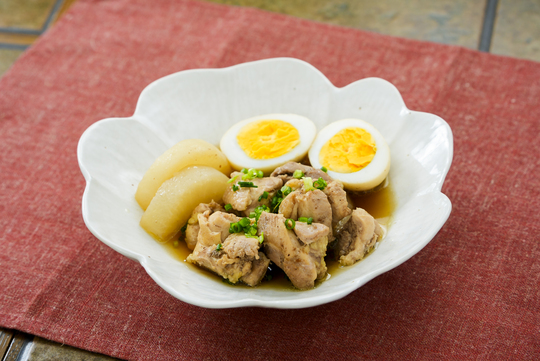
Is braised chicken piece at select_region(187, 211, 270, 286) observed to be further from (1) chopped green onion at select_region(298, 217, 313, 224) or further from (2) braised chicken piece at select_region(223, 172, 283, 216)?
(1) chopped green onion at select_region(298, 217, 313, 224)

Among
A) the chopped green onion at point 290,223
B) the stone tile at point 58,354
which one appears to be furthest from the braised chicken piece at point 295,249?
the stone tile at point 58,354

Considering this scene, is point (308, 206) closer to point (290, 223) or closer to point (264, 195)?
point (290, 223)

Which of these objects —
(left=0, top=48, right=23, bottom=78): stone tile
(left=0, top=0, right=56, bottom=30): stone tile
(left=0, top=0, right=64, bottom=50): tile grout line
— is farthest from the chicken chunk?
(left=0, top=0, right=56, bottom=30): stone tile

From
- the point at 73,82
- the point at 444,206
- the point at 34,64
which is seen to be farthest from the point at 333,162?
the point at 34,64

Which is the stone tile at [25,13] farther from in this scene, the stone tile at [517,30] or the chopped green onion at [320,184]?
the stone tile at [517,30]

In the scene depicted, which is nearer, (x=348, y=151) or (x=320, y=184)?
(x=320, y=184)

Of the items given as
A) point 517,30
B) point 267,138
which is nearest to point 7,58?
point 267,138

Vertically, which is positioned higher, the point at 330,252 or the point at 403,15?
the point at 403,15
